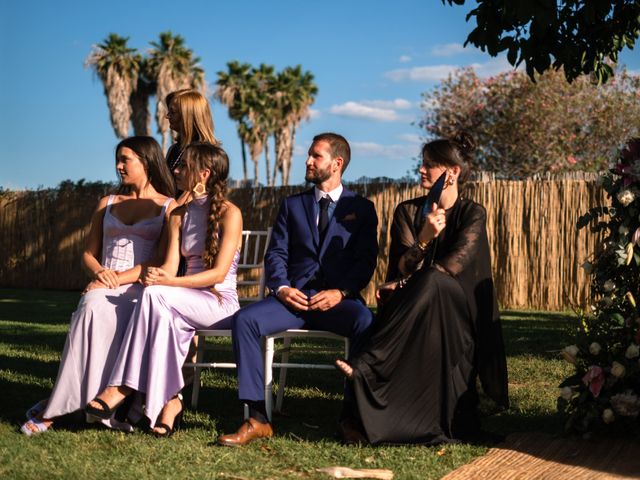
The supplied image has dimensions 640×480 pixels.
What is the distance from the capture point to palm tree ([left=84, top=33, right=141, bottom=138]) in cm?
3762

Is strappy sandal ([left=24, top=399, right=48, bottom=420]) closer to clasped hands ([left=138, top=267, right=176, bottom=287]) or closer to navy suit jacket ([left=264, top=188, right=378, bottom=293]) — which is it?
clasped hands ([left=138, top=267, right=176, bottom=287])

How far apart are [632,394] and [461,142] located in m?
1.61

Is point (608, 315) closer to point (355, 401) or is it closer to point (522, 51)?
point (355, 401)

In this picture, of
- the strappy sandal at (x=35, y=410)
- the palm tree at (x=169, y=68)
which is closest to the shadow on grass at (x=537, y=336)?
the strappy sandal at (x=35, y=410)

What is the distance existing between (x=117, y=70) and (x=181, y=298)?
114ft

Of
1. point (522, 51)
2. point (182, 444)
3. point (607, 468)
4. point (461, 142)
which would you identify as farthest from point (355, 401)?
point (522, 51)

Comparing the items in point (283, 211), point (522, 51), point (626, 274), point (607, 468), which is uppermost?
point (522, 51)

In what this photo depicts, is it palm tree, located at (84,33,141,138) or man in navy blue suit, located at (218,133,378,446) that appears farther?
palm tree, located at (84,33,141,138)

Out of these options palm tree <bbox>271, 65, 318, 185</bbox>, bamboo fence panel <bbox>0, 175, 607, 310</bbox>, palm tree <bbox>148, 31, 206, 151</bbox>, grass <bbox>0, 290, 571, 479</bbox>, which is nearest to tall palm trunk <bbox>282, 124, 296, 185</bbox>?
palm tree <bbox>271, 65, 318, 185</bbox>

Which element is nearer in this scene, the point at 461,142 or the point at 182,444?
the point at 182,444

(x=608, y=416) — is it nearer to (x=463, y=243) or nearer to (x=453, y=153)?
(x=463, y=243)

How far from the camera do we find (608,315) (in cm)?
471

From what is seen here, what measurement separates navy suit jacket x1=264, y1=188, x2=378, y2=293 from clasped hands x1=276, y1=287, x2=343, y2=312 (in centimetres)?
15

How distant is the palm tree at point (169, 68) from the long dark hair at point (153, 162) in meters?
32.7
